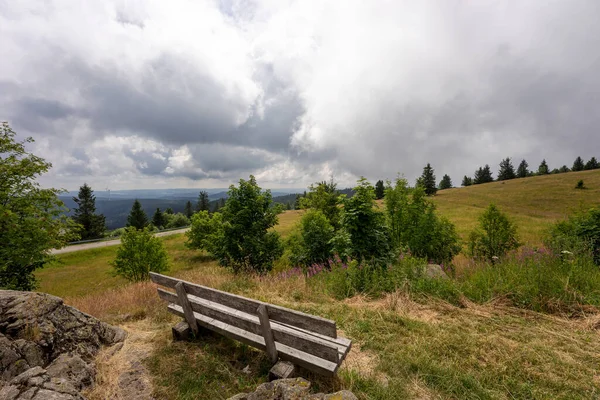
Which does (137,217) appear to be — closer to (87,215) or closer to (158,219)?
(87,215)

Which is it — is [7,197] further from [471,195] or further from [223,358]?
[471,195]

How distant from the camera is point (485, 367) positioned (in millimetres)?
3525

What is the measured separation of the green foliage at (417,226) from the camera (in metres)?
12.7

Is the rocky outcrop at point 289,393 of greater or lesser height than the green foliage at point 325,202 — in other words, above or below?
below

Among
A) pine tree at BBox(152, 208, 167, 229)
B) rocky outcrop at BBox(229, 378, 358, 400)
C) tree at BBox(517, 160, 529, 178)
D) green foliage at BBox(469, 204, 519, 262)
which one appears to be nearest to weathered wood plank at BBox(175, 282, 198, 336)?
rocky outcrop at BBox(229, 378, 358, 400)

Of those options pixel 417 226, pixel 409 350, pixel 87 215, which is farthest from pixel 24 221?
→ pixel 87 215

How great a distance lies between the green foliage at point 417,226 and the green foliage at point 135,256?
15.3 m

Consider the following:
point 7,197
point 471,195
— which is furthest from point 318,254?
point 471,195

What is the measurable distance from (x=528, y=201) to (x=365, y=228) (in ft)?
172

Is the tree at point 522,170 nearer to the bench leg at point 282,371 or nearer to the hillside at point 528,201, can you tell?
the hillside at point 528,201

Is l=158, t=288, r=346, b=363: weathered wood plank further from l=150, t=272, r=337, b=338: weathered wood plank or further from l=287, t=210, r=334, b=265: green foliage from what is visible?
l=287, t=210, r=334, b=265: green foliage

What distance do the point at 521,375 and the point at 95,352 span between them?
6734mm

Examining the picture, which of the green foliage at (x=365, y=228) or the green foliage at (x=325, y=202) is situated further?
the green foliage at (x=325, y=202)

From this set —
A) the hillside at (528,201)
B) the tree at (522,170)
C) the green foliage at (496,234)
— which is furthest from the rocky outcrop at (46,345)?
the tree at (522,170)
